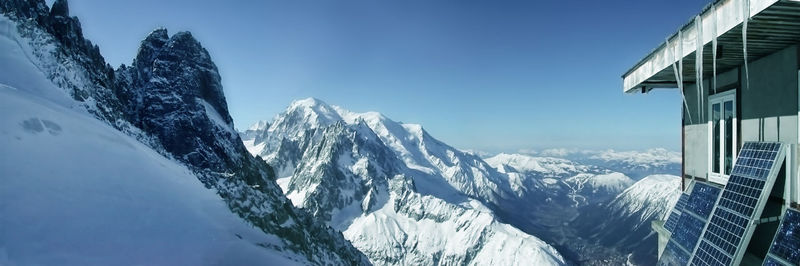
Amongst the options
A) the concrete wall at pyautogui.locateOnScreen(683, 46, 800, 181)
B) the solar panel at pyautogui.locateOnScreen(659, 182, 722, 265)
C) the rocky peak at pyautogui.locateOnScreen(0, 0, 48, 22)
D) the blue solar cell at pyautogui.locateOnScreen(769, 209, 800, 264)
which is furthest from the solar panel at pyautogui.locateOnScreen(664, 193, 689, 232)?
the rocky peak at pyautogui.locateOnScreen(0, 0, 48, 22)

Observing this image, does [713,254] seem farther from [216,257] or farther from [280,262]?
[280,262]

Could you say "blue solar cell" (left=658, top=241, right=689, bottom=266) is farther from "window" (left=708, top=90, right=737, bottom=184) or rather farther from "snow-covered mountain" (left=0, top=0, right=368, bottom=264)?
"snow-covered mountain" (left=0, top=0, right=368, bottom=264)

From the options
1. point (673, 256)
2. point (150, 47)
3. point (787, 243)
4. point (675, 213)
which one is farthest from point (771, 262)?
point (150, 47)

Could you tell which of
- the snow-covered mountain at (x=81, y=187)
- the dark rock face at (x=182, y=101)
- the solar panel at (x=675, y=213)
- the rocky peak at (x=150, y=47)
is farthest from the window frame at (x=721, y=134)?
the rocky peak at (x=150, y=47)

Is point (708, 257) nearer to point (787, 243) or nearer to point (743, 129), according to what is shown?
point (787, 243)

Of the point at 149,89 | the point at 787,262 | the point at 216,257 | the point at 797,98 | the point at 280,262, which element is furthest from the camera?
the point at 149,89

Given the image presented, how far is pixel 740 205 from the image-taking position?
688cm

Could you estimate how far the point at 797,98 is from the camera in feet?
19.6

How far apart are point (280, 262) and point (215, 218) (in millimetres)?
4363

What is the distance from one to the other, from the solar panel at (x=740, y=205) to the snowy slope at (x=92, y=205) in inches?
631

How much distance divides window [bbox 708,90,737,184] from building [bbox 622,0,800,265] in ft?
0.07

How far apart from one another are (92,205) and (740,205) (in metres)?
20.0

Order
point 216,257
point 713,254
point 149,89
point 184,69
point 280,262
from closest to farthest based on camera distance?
point 713,254 < point 216,257 < point 280,262 < point 149,89 < point 184,69

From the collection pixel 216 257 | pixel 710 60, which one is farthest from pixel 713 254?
pixel 216 257
